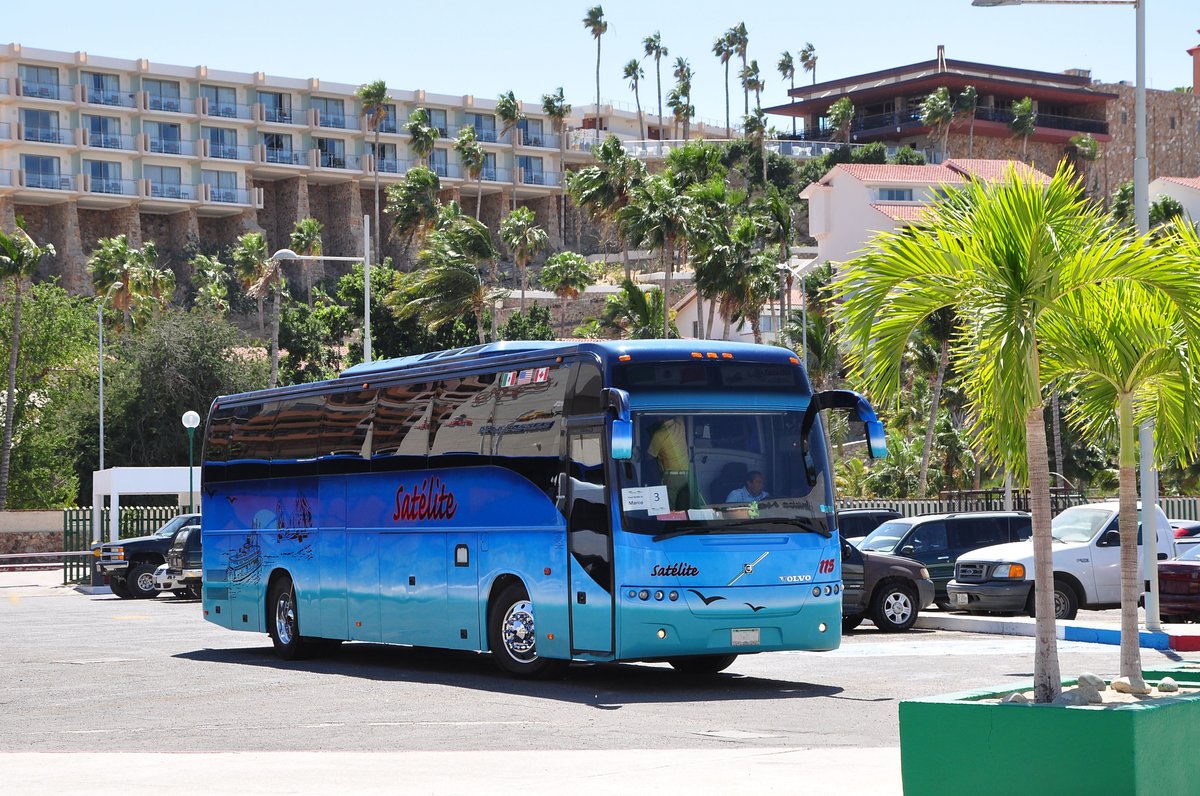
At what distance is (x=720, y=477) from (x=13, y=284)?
190 ft

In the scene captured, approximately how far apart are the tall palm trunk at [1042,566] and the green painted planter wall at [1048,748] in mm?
843

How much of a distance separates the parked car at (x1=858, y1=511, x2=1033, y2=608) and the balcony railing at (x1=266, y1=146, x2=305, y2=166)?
92.8 metres

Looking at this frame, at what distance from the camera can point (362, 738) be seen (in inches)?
480

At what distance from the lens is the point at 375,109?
383 feet

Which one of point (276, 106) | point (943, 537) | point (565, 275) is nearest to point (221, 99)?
point (276, 106)

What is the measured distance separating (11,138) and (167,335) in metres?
36.3

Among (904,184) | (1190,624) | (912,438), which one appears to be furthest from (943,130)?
(1190,624)

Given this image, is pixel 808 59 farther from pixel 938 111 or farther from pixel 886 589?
pixel 886 589

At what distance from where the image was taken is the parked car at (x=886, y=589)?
2247 cm

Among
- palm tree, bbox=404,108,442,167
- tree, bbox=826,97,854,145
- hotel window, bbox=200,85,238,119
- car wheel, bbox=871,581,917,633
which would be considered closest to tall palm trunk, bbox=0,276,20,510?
hotel window, bbox=200,85,238,119

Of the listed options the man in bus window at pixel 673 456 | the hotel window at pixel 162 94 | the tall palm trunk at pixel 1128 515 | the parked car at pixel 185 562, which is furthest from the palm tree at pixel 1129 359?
the hotel window at pixel 162 94

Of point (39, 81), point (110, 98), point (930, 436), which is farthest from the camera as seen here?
point (110, 98)

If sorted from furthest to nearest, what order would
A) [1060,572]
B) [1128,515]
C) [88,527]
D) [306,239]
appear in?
[306,239] < [88,527] < [1060,572] < [1128,515]

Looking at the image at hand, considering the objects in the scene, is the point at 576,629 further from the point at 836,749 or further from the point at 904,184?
the point at 904,184
